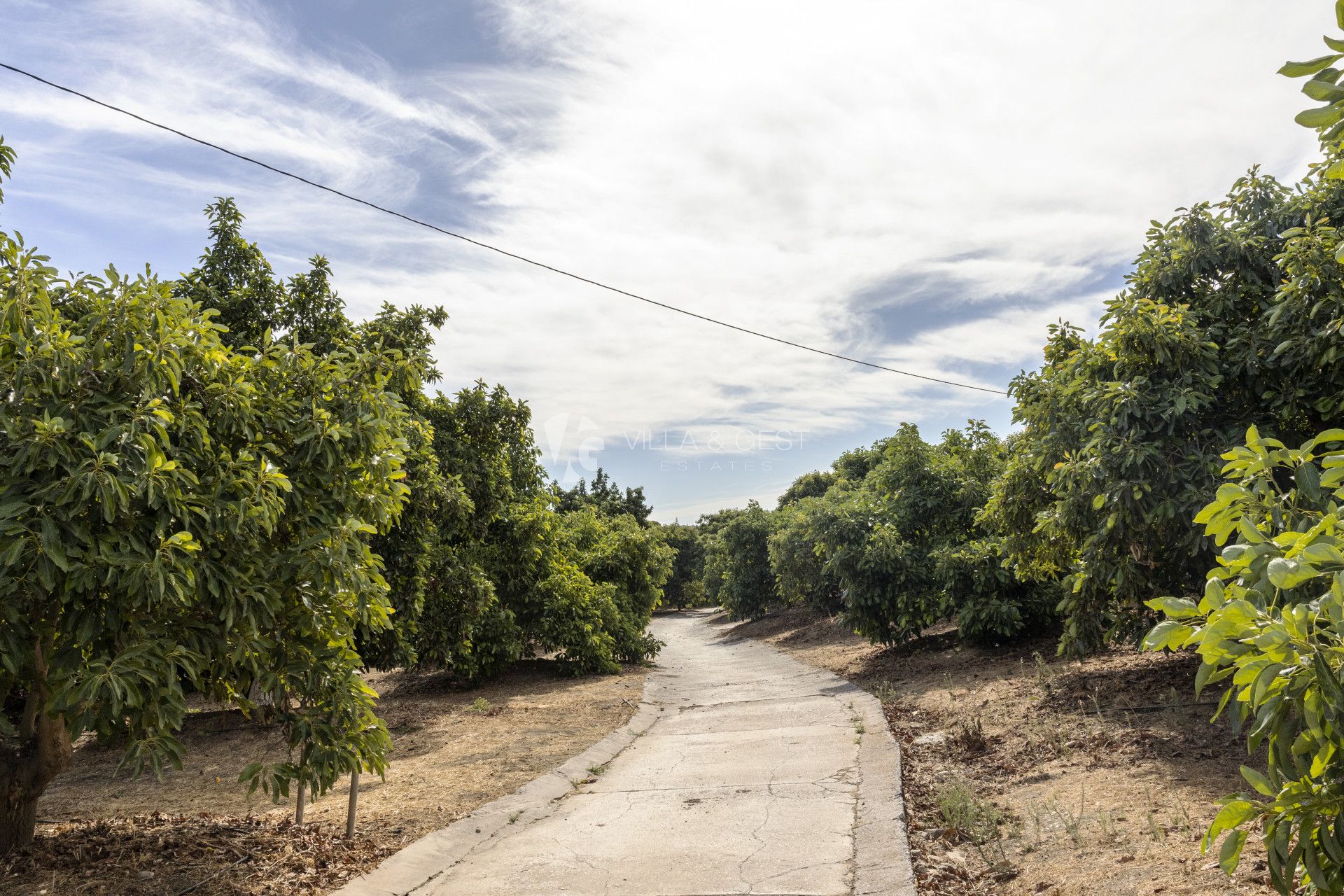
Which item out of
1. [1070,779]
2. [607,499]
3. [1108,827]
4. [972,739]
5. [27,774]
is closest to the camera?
[1108,827]

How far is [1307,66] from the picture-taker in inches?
67.7

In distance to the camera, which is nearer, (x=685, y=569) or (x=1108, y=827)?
(x=1108, y=827)

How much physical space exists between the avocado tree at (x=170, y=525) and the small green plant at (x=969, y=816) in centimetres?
382

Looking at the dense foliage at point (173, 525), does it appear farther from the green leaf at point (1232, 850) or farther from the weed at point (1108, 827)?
the weed at point (1108, 827)

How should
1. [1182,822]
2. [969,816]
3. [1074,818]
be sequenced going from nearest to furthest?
[1182,822], [1074,818], [969,816]

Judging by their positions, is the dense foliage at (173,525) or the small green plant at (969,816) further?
the small green plant at (969,816)

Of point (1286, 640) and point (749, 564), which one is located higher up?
point (1286, 640)

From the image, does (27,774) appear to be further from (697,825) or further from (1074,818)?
(1074,818)

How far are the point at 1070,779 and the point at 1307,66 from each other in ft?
19.4

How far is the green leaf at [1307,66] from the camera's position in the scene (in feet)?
5.58

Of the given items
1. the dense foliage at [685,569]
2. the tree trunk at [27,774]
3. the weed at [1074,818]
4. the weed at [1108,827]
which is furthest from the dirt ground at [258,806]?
the dense foliage at [685,569]

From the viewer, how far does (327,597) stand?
16.7 ft

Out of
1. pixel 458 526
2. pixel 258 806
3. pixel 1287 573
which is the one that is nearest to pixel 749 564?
pixel 458 526

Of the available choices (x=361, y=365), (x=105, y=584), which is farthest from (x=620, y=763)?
(x=105, y=584)
